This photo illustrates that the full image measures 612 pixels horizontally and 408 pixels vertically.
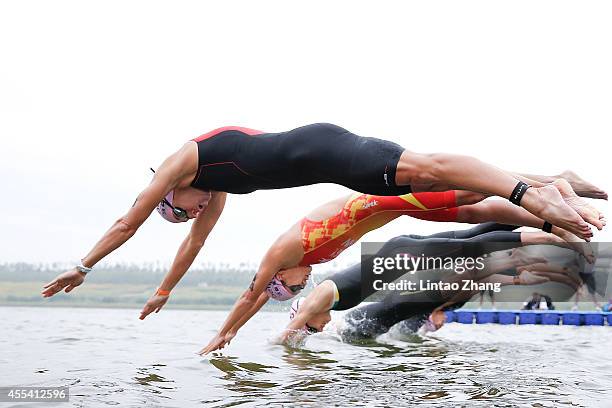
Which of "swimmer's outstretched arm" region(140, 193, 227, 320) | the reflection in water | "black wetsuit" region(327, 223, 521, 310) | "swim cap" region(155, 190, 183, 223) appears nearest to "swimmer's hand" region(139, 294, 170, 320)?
"swimmer's outstretched arm" region(140, 193, 227, 320)

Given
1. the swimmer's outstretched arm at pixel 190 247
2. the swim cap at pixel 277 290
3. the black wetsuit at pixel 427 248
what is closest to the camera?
the swimmer's outstretched arm at pixel 190 247

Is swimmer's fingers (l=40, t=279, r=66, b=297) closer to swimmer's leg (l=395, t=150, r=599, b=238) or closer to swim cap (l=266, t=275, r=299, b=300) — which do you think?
swim cap (l=266, t=275, r=299, b=300)

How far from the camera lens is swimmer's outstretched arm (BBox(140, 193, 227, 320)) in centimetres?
673

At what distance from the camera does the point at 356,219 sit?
774cm

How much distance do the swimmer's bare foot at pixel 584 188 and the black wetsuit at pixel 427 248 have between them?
2.64 m

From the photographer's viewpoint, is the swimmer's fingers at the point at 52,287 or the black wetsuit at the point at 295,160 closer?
the black wetsuit at the point at 295,160

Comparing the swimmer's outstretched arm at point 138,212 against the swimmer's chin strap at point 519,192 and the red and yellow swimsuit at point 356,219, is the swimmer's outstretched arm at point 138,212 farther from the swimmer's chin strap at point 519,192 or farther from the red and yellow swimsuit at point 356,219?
the swimmer's chin strap at point 519,192

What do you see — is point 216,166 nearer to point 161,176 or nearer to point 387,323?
point 161,176

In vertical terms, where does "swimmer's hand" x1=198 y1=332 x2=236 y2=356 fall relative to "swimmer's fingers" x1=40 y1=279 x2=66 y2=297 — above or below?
below

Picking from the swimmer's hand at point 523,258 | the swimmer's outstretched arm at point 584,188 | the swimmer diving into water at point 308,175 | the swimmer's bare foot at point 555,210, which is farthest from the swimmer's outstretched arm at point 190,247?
the swimmer's hand at point 523,258

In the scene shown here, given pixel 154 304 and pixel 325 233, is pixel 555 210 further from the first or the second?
pixel 154 304

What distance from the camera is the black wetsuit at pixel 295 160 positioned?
4.93 meters

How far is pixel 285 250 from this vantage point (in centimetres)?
759

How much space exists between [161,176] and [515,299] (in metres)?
12.3
